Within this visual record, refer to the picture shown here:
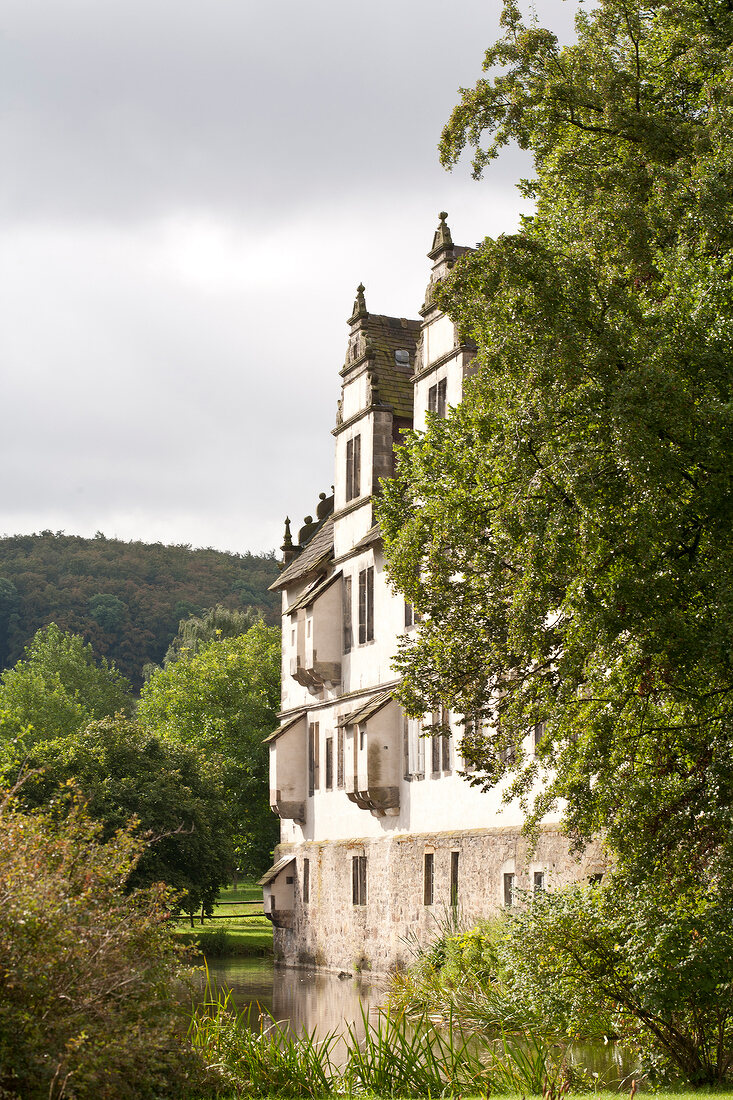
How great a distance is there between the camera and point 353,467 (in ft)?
125

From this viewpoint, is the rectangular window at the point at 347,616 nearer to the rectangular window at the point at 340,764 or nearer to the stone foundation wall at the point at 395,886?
the rectangular window at the point at 340,764

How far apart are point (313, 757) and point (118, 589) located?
100693mm

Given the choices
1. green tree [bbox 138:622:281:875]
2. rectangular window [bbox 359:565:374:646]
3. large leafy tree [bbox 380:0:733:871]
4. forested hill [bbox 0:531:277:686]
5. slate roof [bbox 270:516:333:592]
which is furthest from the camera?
forested hill [bbox 0:531:277:686]

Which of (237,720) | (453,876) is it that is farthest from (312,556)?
(237,720)

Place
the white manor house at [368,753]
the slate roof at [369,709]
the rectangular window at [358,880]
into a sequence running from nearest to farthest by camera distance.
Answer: the white manor house at [368,753], the slate roof at [369,709], the rectangular window at [358,880]

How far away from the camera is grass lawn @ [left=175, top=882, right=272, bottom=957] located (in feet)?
145

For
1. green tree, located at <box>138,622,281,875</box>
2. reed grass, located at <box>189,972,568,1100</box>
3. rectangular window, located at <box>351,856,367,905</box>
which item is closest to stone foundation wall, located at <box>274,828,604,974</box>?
rectangular window, located at <box>351,856,367,905</box>

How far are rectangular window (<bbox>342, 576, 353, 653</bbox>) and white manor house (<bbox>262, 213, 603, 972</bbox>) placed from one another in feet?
0.18

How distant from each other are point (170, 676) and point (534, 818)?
4664cm

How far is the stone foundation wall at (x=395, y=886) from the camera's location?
25.9m

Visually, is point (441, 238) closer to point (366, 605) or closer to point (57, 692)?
point (366, 605)

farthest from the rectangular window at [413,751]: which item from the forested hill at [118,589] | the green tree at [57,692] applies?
the forested hill at [118,589]

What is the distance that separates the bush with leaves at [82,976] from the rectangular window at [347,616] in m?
24.7

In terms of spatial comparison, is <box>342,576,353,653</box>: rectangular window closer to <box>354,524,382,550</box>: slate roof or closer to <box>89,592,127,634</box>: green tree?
<box>354,524,382,550</box>: slate roof
